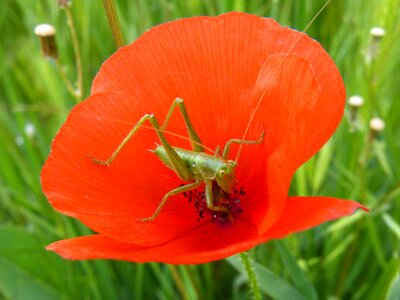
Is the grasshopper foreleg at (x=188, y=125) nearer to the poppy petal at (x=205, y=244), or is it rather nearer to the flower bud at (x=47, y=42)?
the poppy petal at (x=205, y=244)

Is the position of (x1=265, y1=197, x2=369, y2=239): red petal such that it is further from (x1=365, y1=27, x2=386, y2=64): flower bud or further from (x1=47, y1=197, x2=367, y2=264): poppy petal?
(x1=365, y1=27, x2=386, y2=64): flower bud

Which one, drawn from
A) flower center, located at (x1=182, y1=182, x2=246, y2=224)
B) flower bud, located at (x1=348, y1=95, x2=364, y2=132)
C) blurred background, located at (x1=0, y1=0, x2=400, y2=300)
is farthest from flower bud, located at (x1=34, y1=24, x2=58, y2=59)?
flower bud, located at (x1=348, y1=95, x2=364, y2=132)

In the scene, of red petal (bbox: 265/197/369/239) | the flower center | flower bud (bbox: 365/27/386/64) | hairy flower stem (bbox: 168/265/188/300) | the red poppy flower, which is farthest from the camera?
flower bud (bbox: 365/27/386/64)

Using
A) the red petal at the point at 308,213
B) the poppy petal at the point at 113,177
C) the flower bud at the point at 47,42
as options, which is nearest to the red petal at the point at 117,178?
the poppy petal at the point at 113,177

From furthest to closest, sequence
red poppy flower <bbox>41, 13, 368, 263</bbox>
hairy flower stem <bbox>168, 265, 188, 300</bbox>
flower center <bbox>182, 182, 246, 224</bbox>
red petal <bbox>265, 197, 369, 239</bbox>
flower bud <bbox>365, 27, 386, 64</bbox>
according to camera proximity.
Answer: flower bud <bbox>365, 27, 386, 64</bbox> → hairy flower stem <bbox>168, 265, 188, 300</bbox> → flower center <bbox>182, 182, 246, 224</bbox> → red poppy flower <bbox>41, 13, 368, 263</bbox> → red petal <bbox>265, 197, 369, 239</bbox>

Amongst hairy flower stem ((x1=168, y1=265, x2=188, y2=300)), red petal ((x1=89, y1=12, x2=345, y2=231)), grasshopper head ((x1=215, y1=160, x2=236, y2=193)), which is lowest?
hairy flower stem ((x1=168, y1=265, x2=188, y2=300))

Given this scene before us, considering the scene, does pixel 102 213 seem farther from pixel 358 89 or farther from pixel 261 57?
pixel 358 89

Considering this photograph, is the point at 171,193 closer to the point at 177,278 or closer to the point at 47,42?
the point at 177,278
